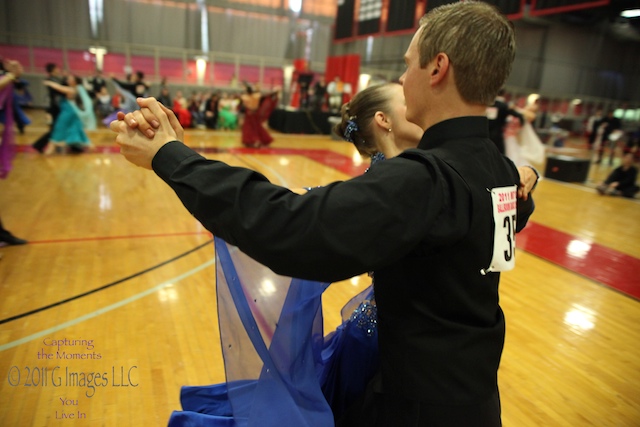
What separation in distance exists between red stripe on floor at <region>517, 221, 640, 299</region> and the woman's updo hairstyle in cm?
312

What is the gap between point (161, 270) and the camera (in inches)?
129

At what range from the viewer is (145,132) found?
73 centimetres

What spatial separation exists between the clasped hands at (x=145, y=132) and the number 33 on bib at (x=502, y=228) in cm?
58

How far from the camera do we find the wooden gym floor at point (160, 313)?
2.00 meters

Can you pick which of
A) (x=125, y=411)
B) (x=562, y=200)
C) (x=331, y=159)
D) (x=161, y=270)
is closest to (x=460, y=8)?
(x=125, y=411)

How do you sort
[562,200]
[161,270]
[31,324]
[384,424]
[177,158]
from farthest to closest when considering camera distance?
[562,200] < [161,270] < [31,324] < [384,424] < [177,158]

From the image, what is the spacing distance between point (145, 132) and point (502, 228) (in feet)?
2.15

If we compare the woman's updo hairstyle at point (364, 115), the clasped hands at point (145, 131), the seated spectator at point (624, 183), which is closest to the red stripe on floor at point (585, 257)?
the woman's updo hairstyle at point (364, 115)

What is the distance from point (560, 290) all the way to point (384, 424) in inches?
121

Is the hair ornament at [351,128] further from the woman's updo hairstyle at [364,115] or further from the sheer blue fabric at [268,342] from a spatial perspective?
the sheer blue fabric at [268,342]

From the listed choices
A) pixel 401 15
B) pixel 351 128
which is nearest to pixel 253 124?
pixel 401 15

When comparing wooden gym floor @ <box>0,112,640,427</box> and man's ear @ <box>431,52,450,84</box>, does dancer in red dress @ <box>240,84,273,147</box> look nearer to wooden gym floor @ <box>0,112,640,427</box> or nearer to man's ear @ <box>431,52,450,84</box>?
wooden gym floor @ <box>0,112,640,427</box>

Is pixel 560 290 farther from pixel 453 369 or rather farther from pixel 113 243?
pixel 113 243

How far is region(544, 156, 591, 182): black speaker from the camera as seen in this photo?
8.16 m
